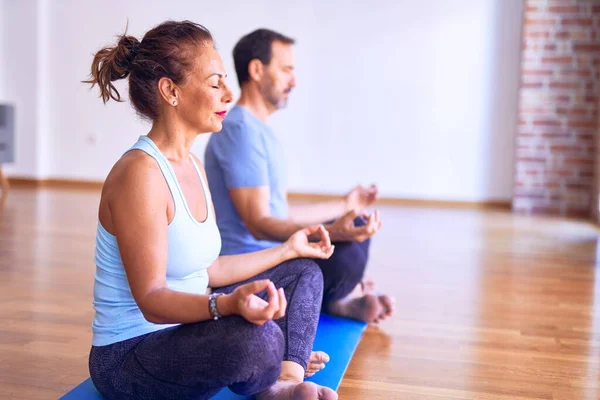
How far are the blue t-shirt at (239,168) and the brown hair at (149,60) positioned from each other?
776 millimetres

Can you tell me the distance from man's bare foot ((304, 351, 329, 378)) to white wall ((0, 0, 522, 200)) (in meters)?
4.76

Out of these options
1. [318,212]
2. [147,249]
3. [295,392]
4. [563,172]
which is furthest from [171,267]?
[563,172]

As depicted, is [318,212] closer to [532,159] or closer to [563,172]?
[532,159]

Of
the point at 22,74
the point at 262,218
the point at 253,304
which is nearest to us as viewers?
Result: the point at 253,304

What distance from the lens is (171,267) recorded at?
1.60 meters

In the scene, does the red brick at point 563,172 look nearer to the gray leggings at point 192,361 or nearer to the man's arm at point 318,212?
the man's arm at point 318,212

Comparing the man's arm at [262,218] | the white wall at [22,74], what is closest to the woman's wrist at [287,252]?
the man's arm at [262,218]

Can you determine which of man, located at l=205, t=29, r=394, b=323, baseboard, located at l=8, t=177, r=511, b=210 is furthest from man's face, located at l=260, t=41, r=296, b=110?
baseboard, located at l=8, t=177, r=511, b=210

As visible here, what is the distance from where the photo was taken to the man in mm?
2379

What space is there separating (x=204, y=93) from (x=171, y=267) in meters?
0.38

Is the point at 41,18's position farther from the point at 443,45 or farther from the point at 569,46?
the point at 569,46

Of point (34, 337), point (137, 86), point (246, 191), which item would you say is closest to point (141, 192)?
point (137, 86)

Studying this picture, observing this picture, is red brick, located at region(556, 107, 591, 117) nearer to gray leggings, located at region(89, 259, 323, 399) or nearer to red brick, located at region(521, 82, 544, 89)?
red brick, located at region(521, 82, 544, 89)

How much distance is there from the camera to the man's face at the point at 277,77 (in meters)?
2.59
